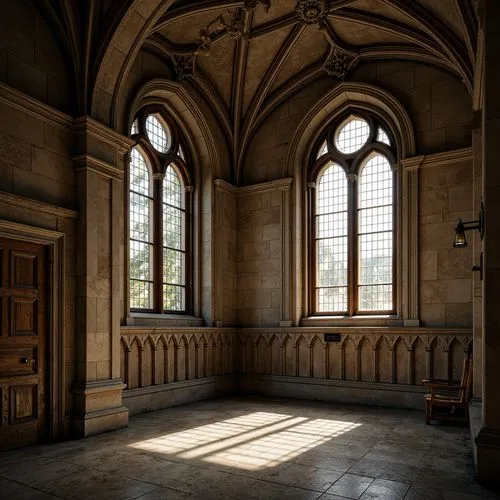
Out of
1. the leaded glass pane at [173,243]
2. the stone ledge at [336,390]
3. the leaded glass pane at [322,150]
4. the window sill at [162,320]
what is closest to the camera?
the window sill at [162,320]

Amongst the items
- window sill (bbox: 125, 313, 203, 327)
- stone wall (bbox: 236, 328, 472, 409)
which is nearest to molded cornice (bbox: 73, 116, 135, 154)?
window sill (bbox: 125, 313, 203, 327)

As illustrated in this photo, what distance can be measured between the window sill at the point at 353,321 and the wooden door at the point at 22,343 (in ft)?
17.4

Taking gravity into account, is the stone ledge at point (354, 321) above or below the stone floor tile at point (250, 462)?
above

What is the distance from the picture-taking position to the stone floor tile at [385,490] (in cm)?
425

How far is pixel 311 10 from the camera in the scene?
8.54m

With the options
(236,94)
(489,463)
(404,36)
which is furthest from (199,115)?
(489,463)

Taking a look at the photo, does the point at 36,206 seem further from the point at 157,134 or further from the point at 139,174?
the point at 157,134

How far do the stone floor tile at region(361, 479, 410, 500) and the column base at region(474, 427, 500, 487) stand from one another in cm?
71

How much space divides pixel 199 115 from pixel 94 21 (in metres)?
3.28

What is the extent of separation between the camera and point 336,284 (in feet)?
32.7

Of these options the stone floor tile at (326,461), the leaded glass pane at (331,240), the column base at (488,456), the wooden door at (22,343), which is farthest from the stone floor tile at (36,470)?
the leaded glass pane at (331,240)

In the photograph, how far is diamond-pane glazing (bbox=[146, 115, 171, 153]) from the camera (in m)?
9.42

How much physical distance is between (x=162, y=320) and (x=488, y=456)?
598 centimetres

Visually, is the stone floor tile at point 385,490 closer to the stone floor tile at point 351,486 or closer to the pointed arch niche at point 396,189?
the stone floor tile at point 351,486
